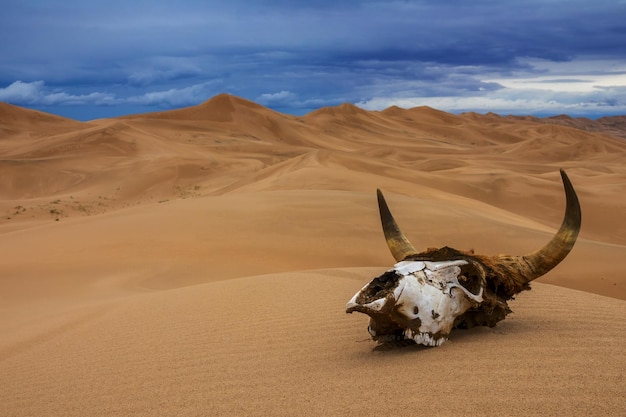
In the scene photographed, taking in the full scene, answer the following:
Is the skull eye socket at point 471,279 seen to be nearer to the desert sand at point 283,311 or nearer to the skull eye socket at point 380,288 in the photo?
the desert sand at point 283,311

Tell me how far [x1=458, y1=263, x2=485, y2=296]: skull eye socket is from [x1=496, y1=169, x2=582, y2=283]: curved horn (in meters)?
0.41

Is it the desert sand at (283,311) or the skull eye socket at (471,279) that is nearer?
the desert sand at (283,311)

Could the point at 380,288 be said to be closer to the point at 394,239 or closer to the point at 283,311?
the point at 394,239

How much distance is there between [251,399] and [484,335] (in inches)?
61.0

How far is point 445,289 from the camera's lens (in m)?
3.37

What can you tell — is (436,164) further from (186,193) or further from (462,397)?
(462,397)

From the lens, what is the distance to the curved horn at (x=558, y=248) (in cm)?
366

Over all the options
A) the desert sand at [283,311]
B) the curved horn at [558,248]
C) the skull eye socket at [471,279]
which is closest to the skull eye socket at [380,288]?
the desert sand at [283,311]

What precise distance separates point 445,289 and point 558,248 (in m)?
0.98

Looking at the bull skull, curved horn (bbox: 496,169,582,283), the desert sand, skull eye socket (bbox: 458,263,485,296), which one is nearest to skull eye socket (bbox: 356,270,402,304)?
the bull skull

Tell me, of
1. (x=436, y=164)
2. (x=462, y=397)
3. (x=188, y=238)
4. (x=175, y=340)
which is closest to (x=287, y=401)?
(x=462, y=397)

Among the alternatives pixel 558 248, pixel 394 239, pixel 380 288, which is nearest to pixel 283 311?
pixel 394 239

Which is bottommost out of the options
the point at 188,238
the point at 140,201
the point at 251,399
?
the point at 140,201

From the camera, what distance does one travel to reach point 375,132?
60000 mm
